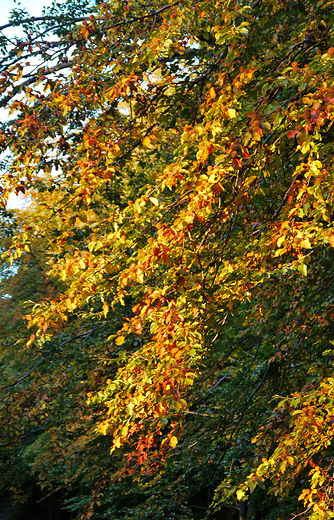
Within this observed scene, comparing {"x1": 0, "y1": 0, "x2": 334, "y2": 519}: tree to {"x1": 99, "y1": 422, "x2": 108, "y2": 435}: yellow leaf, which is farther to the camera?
{"x1": 99, "y1": 422, "x2": 108, "y2": 435}: yellow leaf

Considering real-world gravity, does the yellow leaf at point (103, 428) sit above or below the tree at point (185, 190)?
below

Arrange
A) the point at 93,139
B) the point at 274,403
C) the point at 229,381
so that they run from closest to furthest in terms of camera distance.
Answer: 1. the point at 93,139
2. the point at 274,403
3. the point at 229,381

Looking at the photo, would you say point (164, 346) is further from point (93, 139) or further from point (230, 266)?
point (93, 139)

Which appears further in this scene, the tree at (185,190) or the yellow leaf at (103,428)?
the yellow leaf at (103,428)

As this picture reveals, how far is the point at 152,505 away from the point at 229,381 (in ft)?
A: 6.92

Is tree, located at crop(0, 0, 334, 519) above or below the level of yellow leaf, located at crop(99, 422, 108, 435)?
above

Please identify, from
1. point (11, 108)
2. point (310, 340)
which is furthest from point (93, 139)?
point (310, 340)

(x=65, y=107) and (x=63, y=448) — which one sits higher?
(x=65, y=107)

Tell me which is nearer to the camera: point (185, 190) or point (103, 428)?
point (103, 428)

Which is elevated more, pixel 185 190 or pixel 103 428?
pixel 185 190

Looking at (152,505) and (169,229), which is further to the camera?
(152,505)

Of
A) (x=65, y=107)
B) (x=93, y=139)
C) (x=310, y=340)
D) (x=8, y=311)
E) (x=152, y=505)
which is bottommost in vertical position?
(x=152, y=505)

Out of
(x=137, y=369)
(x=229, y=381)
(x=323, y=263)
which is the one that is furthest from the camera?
(x=229, y=381)

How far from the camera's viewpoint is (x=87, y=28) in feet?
11.7
